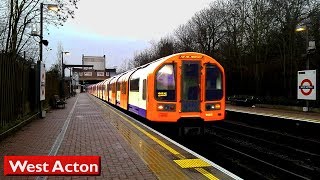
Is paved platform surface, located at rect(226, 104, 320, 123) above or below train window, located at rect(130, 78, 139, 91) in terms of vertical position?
below

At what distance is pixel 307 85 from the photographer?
84.9 feet

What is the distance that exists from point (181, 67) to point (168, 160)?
596 centimetres

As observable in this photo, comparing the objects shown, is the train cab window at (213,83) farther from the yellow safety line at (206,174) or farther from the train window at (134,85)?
the yellow safety line at (206,174)

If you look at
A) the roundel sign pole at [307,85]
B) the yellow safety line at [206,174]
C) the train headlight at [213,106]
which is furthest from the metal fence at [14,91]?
the roundel sign pole at [307,85]

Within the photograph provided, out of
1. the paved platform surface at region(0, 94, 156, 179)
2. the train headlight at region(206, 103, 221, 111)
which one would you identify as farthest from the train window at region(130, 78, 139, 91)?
the train headlight at region(206, 103, 221, 111)

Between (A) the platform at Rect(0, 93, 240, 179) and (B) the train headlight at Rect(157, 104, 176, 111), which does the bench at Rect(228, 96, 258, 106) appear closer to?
(A) the platform at Rect(0, 93, 240, 179)

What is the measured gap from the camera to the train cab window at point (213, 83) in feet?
46.5

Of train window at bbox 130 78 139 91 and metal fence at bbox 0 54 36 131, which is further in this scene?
train window at bbox 130 78 139 91

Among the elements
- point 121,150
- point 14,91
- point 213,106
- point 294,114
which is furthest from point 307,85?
point 121,150

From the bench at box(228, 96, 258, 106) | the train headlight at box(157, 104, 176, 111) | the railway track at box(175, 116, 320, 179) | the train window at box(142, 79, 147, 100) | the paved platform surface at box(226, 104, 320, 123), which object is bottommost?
the railway track at box(175, 116, 320, 179)

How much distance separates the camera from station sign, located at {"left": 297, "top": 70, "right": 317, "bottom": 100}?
25.3 meters

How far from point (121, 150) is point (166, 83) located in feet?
15.2

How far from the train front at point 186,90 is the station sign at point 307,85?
43.1ft

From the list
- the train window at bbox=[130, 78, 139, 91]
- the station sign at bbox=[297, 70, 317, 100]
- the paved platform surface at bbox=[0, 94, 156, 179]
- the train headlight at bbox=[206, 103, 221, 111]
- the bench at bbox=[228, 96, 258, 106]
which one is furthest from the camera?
the bench at bbox=[228, 96, 258, 106]
